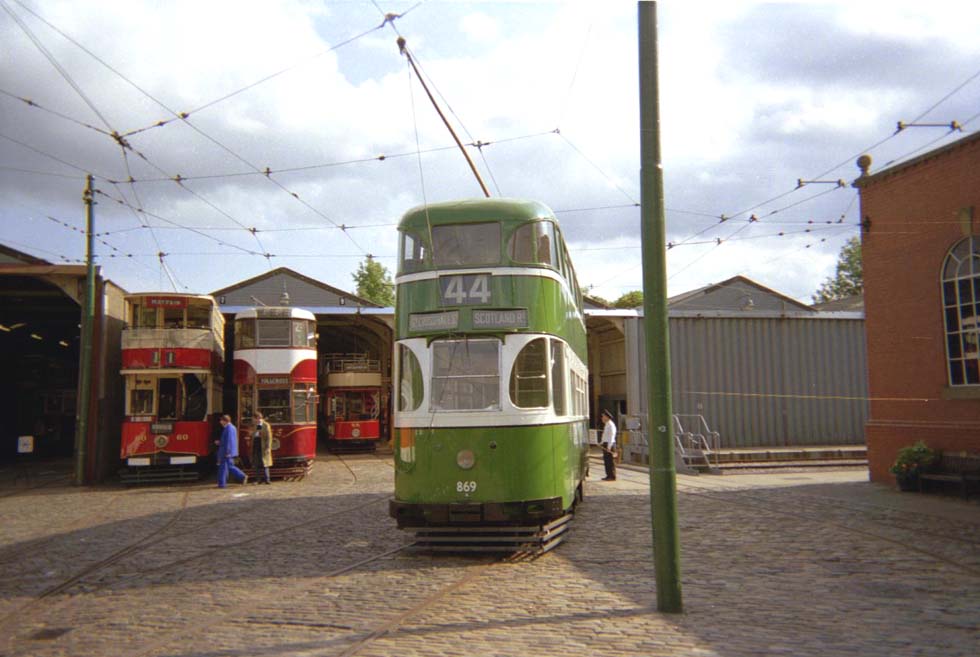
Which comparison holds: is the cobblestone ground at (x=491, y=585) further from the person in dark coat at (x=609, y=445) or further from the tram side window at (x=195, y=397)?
the tram side window at (x=195, y=397)

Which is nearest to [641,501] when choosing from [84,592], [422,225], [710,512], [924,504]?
[710,512]

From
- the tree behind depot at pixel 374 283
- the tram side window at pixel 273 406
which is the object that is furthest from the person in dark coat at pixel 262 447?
the tree behind depot at pixel 374 283

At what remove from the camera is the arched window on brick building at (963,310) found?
15.2 metres

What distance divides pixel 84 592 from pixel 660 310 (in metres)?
6.55

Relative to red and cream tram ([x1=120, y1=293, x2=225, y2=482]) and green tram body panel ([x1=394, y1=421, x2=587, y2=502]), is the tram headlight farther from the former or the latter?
red and cream tram ([x1=120, y1=293, x2=225, y2=482])

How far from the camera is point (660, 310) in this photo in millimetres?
7355

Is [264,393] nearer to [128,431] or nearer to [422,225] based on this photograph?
[128,431]

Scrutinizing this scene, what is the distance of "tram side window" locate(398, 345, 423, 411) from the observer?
10.1 m

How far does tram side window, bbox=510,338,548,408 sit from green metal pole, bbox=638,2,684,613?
2776 millimetres

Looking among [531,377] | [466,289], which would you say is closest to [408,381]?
[466,289]

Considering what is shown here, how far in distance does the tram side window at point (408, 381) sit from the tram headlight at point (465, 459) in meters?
0.83

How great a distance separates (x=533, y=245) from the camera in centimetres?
1028

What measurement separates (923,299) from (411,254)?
11.5 m

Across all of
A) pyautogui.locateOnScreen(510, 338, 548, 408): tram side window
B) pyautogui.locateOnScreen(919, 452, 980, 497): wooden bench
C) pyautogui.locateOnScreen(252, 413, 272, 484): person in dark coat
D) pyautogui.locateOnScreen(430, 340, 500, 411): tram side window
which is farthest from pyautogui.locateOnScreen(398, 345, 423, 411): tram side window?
pyautogui.locateOnScreen(919, 452, 980, 497): wooden bench
